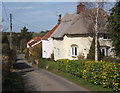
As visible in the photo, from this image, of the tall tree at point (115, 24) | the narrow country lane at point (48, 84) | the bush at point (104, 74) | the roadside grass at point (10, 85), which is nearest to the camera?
the roadside grass at point (10, 85)

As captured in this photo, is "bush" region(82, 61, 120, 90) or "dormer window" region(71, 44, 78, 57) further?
"dormer window" region(71, 44, 78, 57)

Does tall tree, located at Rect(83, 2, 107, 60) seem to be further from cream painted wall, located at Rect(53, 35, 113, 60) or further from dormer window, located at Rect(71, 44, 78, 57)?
dormer window, located at Rect(71, 44, 78, 57)

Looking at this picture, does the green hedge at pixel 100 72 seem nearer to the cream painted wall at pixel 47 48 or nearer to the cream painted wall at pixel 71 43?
the cream painted wall at pixel 71 43

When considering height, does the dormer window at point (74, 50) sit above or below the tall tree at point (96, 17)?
below

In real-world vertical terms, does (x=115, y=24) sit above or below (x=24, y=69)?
above

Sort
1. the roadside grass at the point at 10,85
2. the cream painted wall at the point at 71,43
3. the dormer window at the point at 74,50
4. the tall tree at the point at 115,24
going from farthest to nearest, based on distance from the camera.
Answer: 1. the dormer window at the point at 74,50
2. the cream painted wall at the point at 71,43
3. the tall tree at the point at 115,24
4. the roadside grass at the point at 10,85

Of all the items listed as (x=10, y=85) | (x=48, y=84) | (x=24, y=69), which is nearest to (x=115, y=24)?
(x=48, y=84)

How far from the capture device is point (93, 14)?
25109mm

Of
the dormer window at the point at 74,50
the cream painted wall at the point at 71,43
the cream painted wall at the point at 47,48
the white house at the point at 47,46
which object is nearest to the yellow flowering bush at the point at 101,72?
the cream painted wall at the point at 71,43

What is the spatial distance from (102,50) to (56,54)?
32.1ft

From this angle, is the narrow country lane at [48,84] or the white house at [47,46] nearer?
the narrow country lane at [48,84]

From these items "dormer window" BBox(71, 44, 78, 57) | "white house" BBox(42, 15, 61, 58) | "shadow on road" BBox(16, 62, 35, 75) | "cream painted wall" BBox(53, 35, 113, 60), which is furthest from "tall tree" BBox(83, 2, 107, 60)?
"white house" BBox(42, 15, 61, 58)

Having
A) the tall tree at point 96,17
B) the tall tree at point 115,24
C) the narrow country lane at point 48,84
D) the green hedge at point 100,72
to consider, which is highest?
the tall tree at point 96,17

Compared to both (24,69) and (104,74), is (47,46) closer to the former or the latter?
(24,69)
